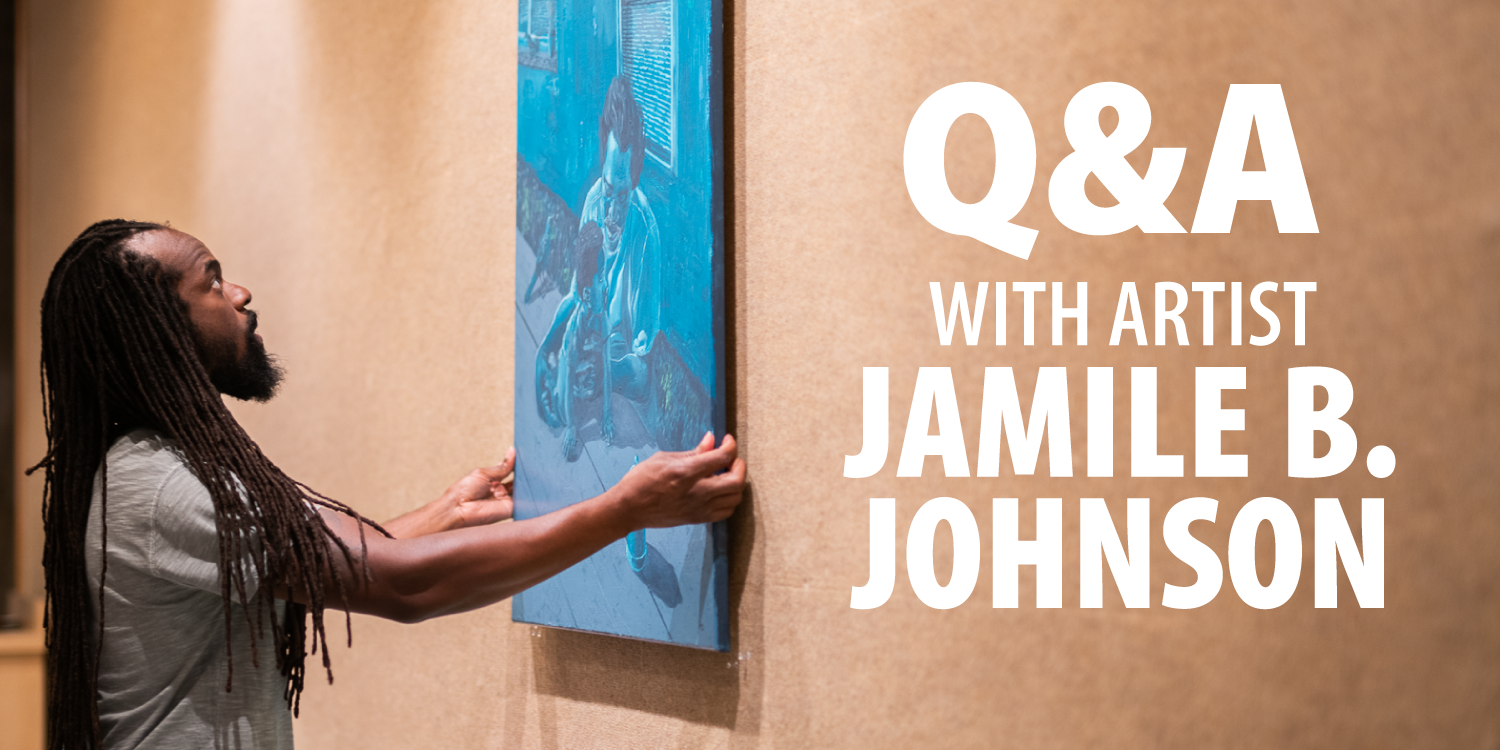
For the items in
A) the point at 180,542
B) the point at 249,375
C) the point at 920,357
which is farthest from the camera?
the point at 249,375

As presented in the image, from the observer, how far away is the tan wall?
987mm

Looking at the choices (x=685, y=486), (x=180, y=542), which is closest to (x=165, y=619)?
(x=180, y=542)

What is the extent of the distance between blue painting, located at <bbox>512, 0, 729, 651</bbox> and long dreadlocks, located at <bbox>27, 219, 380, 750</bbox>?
1.24 ft

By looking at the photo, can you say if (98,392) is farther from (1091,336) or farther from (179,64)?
(179,64)

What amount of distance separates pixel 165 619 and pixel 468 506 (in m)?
0.48

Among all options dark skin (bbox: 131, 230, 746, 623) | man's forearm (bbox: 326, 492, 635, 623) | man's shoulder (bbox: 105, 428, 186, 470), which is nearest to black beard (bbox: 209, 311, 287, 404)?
dark skin (bbox: 131, 230, 746, 623)

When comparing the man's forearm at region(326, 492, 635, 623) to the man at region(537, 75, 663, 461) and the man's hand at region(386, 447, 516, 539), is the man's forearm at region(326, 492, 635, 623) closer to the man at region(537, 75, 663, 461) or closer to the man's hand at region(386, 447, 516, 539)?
the man at region(537, 75, 663, 461)

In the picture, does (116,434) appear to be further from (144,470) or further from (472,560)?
(472,560)

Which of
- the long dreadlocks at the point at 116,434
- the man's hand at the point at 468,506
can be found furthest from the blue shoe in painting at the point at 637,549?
the long dreadlocks at the point at 116,434

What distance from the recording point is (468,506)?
1.64m

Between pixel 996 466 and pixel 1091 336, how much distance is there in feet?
0.57

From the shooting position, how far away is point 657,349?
56.0 inches

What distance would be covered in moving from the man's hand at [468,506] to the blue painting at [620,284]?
0.18 ft

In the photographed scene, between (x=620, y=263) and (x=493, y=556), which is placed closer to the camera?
(x=493, y=556)
